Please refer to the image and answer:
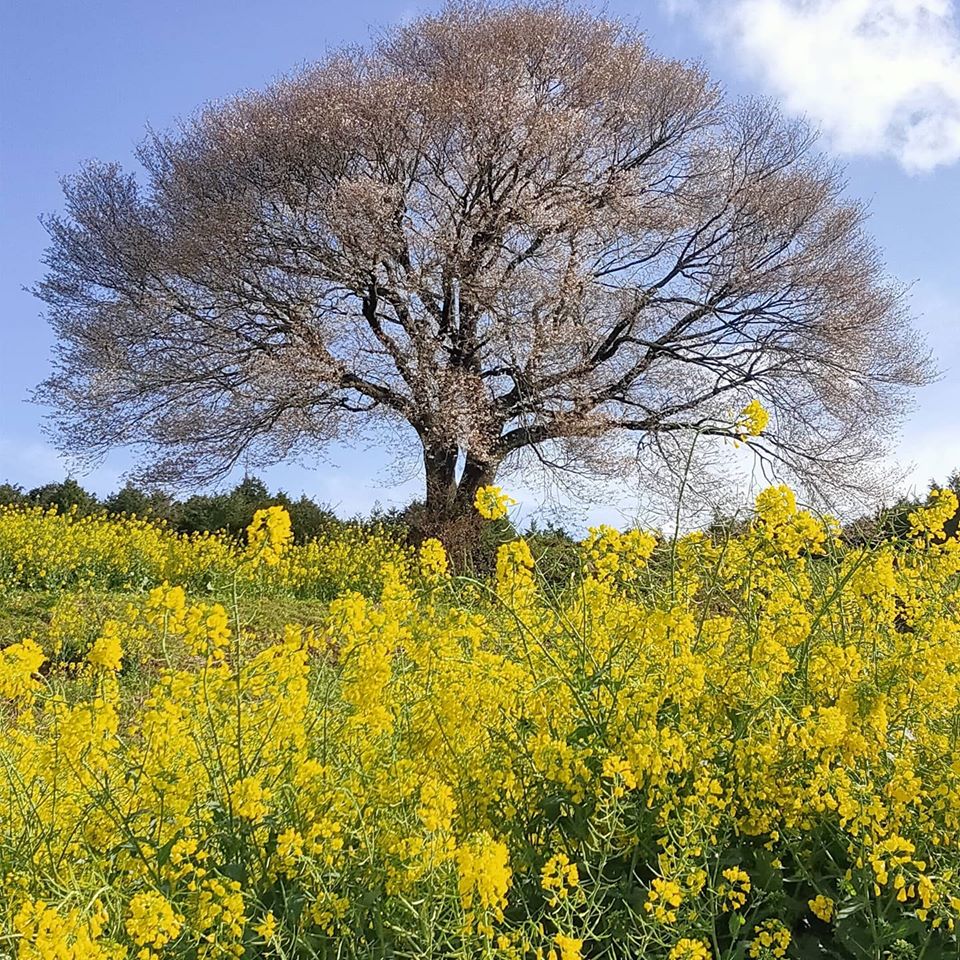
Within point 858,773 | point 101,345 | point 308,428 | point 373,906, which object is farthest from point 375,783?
point 101,345

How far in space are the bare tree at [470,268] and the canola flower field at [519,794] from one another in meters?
9.57

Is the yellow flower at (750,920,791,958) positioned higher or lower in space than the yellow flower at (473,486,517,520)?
lower

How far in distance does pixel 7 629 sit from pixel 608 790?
689 centimetres

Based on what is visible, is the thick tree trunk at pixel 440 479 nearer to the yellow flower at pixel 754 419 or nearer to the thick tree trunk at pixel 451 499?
the thick tree trunk at pixel 451 499

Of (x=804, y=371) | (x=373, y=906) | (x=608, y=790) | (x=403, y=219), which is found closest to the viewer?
(x=373, y=906)

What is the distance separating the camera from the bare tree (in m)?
→ 13.2

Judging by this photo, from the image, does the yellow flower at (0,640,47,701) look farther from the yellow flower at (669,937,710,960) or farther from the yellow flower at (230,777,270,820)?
the yellow flower at (669,937,710,960)

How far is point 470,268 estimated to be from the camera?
44.0 feet

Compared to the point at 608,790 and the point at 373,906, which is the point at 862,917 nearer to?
the point at 608,790

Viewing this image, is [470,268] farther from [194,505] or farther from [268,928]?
[268,928]

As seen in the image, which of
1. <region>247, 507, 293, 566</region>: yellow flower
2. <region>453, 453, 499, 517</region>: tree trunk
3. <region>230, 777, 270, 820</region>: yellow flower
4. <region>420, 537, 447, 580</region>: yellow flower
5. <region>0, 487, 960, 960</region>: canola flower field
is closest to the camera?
<region>0, 487, 960, 960</region>: canola flower field

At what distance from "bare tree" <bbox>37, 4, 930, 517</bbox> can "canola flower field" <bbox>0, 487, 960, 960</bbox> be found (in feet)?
31.4

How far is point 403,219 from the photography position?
43.8 feet

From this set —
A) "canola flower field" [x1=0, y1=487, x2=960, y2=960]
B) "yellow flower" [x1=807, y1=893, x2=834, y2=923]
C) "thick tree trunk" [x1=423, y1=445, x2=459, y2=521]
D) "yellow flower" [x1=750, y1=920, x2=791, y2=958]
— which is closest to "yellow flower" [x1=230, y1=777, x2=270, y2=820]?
"canola flower field" [x1=0, y1=487, x2=960, y2=960]
